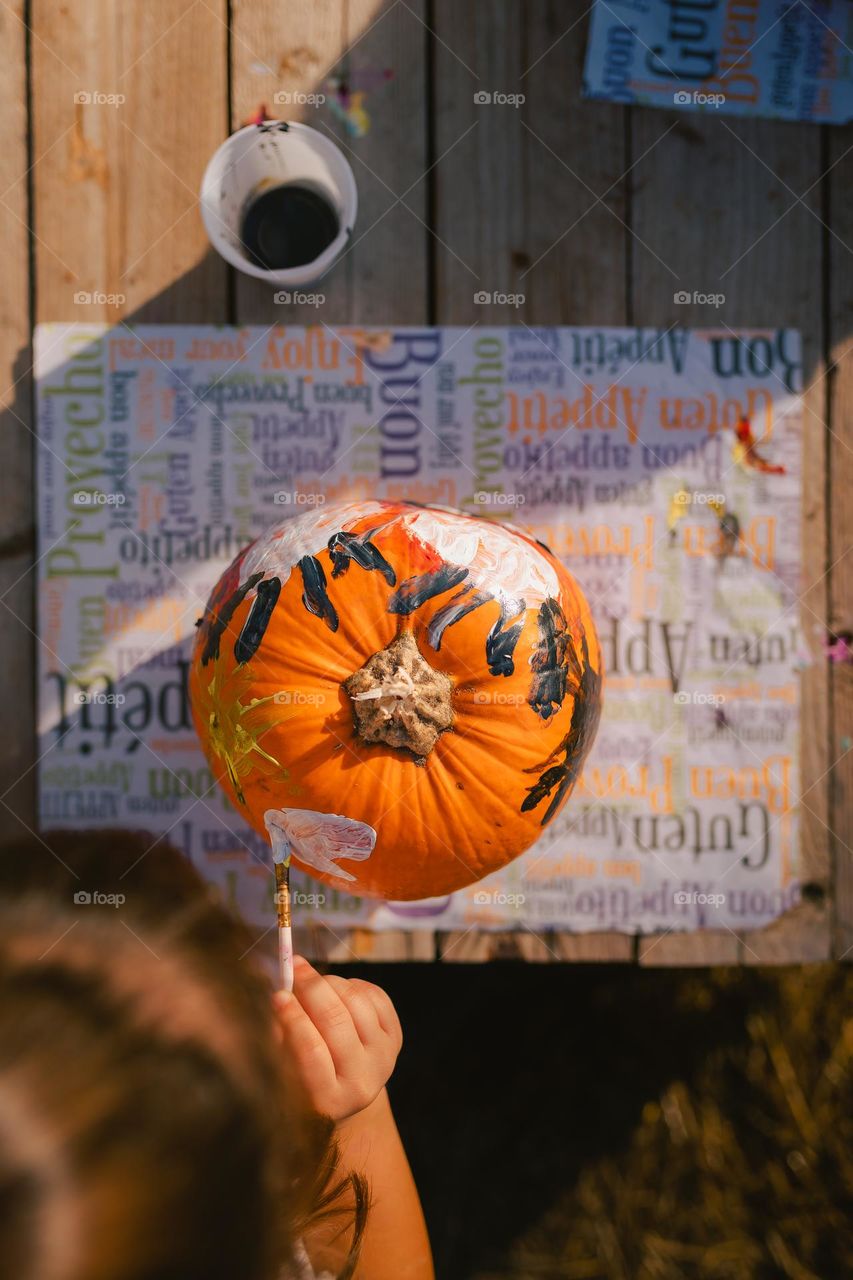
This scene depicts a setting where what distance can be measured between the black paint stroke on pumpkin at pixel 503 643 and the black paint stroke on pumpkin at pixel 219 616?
0.17 m

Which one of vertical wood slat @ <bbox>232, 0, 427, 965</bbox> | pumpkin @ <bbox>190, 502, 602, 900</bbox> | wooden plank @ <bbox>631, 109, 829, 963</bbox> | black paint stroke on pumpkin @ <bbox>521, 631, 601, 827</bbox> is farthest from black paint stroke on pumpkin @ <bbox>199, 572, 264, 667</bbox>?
wooden plank @ <bbox>631, 109, 829, 963</bbox>

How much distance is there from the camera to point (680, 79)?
2.62 feet

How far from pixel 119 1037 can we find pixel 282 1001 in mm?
208

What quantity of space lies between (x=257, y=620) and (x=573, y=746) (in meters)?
0.24

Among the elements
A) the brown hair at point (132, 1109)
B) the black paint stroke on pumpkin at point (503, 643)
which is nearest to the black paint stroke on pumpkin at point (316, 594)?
the black paint stroke on pumpkin at point (503, 643)

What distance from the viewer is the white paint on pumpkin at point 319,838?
56 cm

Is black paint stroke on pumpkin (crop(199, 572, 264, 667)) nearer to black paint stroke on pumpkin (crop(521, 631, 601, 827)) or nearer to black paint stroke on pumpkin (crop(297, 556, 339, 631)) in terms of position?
black paint stroke on pumpkin (crop(297, 556, 339, 631))

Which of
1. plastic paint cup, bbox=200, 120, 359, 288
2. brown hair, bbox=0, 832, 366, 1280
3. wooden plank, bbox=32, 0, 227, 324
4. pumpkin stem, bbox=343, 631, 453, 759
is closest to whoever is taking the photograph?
brown hair, bbox=0, 832, 366, 1280

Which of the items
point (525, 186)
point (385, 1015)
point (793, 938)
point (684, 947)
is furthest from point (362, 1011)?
point (525, 186)

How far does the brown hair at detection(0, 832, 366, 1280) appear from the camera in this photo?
13.3 inches

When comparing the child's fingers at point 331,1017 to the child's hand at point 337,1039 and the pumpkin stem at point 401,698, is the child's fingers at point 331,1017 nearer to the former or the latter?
the child's hand at point 337,1039

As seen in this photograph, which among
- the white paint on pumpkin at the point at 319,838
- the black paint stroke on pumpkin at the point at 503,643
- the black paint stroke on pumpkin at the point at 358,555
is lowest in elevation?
the white paint on pumpkin at the point at 319,838

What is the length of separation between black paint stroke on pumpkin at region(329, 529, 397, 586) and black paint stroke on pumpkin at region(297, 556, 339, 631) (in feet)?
0.04

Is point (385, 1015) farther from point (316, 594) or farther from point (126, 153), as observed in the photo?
point (126, 153)
